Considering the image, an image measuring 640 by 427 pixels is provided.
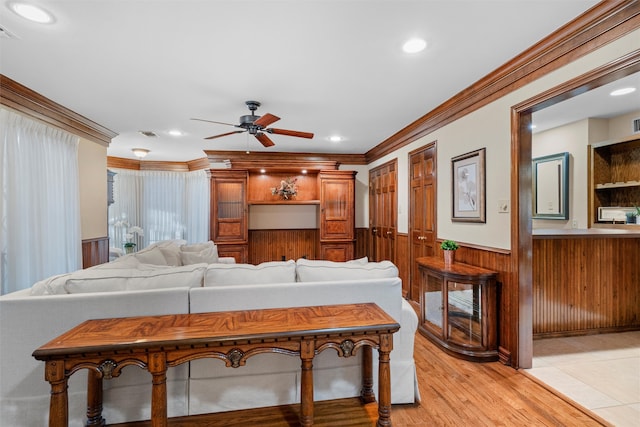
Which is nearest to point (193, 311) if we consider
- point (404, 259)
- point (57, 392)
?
point (57, 392)

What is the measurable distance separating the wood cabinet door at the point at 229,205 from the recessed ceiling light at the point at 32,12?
3.68m

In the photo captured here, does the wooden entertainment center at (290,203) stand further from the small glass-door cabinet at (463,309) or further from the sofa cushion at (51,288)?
the sofa cushion at (51,288)

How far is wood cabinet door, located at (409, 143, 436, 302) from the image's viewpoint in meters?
3.80

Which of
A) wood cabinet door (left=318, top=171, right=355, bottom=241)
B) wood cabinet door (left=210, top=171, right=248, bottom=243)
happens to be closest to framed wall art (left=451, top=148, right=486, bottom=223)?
wood cabinet door (left=318, top=171, right=355, bottom=241)

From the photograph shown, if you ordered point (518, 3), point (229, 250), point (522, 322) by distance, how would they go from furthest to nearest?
point (229, 250)
point (522, 322)
point (518, 3)

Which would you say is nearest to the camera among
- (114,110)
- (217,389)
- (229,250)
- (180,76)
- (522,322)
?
(217,389)

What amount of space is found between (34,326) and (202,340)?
3.64 ft

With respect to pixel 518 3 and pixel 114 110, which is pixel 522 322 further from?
pixel 114 110

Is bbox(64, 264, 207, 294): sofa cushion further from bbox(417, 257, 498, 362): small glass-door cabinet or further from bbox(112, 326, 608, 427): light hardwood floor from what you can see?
bbox(417, 257, 498, 362): small glass-door cabinet

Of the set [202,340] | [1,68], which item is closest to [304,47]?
[202,340]

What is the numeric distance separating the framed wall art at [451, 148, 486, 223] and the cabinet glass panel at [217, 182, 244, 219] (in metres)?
3.71

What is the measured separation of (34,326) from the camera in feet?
5.72

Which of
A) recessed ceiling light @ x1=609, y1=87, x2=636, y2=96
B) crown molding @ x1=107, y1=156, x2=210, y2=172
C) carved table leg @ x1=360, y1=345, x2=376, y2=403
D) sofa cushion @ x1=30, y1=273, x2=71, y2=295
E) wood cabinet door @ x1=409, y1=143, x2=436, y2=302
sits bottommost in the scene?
carved table leg @ x1=360, y1=345, x2=376, y2=403

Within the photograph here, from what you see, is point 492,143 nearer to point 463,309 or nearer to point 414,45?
point 414,45
